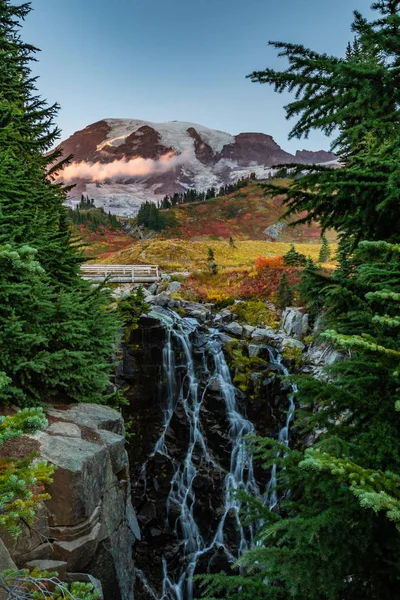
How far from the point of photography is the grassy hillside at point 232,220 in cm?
7969

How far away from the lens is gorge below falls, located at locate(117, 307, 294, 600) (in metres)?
12.8

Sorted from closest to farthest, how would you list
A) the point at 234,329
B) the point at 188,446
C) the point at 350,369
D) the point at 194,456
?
the point at 350,369, the point at 194,456, the point at 188,446, the point at 234,329

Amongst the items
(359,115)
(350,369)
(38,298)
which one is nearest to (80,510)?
(38,298)

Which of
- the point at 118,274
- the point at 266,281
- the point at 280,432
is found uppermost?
the point at 118,274

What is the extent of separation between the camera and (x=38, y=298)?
7000 millimetres

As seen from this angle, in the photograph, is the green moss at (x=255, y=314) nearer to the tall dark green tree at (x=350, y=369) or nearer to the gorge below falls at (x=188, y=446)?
the gorge below falls at (x=188, y=446)

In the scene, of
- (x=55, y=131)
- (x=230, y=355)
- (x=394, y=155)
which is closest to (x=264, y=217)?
(x=230, y=355)

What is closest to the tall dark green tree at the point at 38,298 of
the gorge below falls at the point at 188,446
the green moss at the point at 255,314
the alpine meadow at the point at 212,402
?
the alpine meadow at the point at 212,402

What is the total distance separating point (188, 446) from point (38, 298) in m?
11.4

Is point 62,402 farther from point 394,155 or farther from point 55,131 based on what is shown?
point 55,131

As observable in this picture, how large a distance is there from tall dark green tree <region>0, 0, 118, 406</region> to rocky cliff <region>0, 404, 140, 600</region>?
33.8 inches

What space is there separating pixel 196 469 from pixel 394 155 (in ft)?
47.9

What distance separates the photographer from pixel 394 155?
13.0 ft

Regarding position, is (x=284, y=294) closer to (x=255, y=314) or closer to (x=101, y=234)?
(x=255, y=314)
